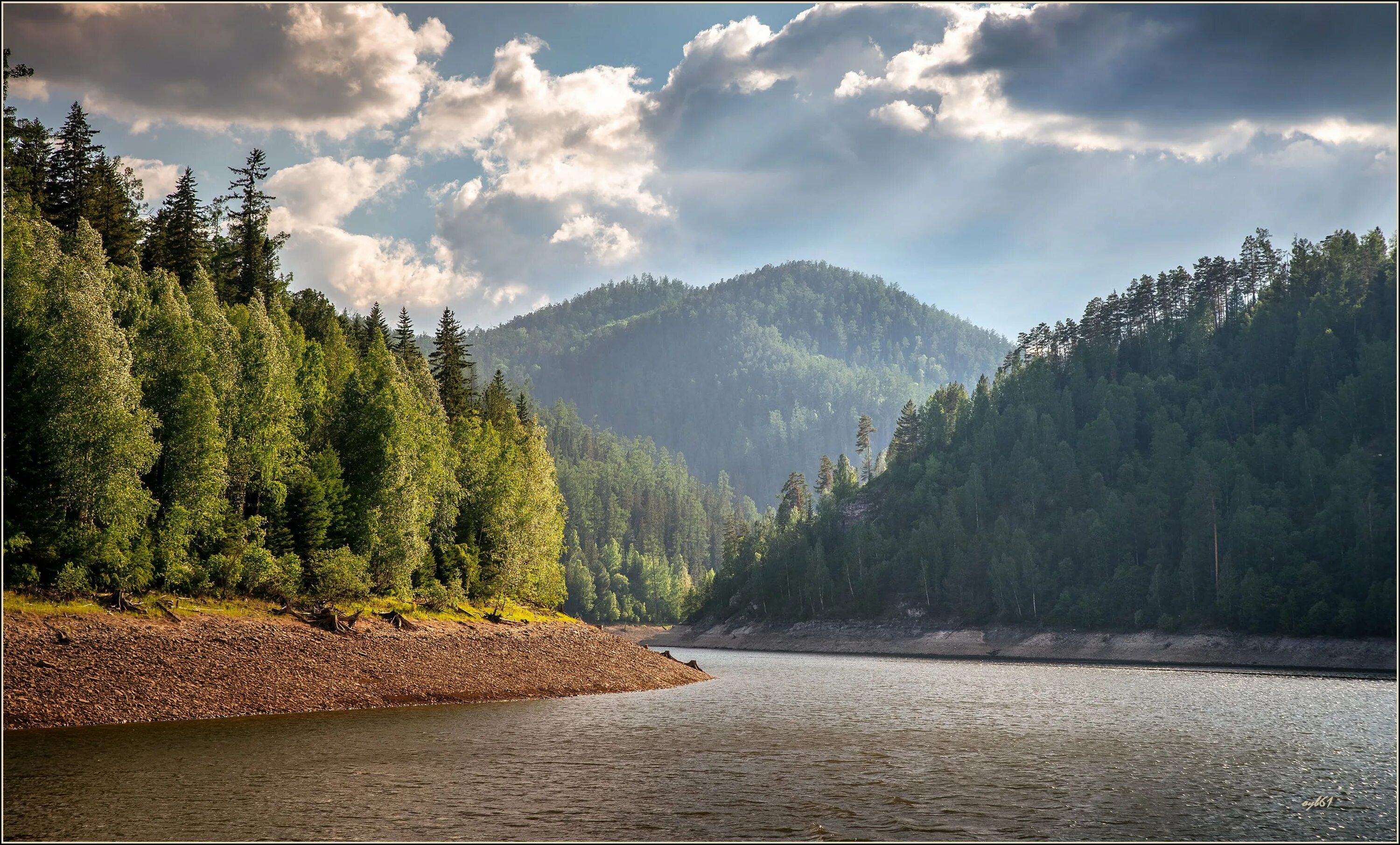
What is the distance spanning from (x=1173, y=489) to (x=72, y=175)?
483 feet

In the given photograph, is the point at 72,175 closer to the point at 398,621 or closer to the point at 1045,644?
the point at 398,621

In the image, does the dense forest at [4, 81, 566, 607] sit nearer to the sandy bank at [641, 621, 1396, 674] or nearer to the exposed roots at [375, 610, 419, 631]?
the exposed roots at [375, 610, 419, 631]

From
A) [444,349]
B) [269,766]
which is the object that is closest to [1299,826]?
[269,766]

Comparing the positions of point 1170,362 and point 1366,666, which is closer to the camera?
point 1366,666

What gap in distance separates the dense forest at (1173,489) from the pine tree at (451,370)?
298ft

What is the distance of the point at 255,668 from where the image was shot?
46.8 metres

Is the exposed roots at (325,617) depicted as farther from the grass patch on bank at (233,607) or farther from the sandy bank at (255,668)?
the grass patch on bank at (233,607)

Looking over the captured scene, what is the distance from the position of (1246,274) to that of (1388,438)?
64442 millimetres

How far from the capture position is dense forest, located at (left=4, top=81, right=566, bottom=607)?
43.4 meters

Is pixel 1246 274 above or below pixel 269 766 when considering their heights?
above

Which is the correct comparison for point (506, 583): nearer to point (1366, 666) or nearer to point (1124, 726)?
point (1124, 726)

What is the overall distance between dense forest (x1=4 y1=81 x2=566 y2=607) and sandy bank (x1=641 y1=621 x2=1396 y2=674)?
76918 mm

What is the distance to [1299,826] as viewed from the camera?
26844 millimetres

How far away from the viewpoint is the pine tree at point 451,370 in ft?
322
